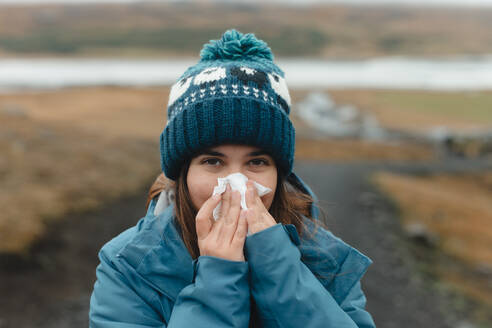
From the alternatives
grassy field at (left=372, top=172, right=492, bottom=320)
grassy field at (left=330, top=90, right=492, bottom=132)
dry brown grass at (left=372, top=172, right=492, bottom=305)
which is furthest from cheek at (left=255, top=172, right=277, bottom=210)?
grassy field at (left=330, top=90, right=492, bottom=132)

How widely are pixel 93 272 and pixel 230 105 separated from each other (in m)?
7.60

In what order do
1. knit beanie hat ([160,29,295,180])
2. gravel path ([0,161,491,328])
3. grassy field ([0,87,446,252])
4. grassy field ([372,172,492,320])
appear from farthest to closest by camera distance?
grassy field ([372,172,492,320]), grassy field ([0,87,446,252]), gravel path ([0,161,491,328]), knit beanie hat ([160,29,295,180])

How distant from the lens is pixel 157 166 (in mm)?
18531

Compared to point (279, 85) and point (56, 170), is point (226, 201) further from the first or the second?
point (56, 170)

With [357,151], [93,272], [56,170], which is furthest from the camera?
[357,151]

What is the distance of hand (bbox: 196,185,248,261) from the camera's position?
1.84m

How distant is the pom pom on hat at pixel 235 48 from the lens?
2.26 metres

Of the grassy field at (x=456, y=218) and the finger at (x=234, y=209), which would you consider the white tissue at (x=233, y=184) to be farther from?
the grassy field at (x=456, y=218)

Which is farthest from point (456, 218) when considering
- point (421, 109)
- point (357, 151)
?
point (421, 109)

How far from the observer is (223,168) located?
2.05 m

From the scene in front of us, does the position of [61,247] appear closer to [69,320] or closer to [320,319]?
[69,320]

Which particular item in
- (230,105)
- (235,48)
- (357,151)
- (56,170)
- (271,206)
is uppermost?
(235,48)

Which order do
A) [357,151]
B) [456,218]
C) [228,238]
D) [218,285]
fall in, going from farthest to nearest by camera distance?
[357,151] < [456,218] < [228,238] < [218,285]

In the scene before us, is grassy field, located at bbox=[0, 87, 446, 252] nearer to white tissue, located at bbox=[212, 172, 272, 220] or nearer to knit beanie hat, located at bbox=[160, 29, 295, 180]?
knit beanie hat, located at bbox=[160, 29, 295, 180]
